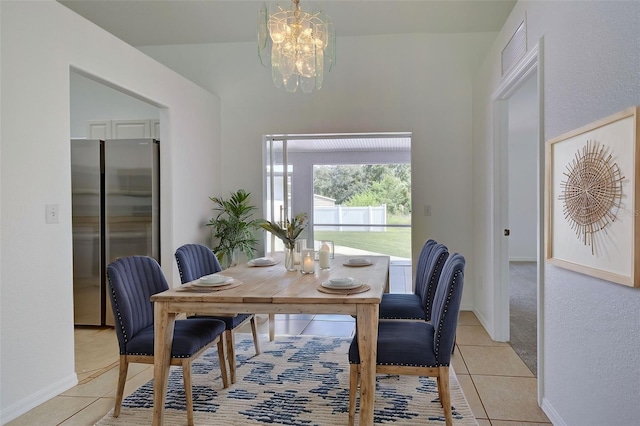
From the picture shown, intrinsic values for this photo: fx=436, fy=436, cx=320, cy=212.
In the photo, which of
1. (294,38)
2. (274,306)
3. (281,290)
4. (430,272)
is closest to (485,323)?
(430,272)

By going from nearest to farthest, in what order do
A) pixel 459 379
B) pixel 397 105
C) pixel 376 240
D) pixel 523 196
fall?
1. pixel 459 379
2. pixel 397 105
3. pixel 376 240
4. pixel 523 196

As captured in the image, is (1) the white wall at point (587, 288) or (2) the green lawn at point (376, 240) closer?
(1) the white wall at point (587, 288)

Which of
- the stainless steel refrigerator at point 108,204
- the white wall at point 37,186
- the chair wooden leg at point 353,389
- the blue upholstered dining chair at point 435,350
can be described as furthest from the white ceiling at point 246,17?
the chair wooden leg at point 353,389

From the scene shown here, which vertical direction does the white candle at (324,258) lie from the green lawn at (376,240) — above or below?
above

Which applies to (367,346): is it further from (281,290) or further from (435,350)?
(281,290)

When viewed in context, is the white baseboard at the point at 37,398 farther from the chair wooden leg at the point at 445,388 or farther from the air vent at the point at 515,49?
the air vent at the point at 515,49

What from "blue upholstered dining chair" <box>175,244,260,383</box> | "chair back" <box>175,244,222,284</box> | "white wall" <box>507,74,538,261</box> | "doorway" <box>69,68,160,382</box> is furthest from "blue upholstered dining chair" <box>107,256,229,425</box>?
"white wall" <box>507,74,538,261</box>

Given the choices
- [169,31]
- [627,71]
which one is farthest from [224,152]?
[627,71]

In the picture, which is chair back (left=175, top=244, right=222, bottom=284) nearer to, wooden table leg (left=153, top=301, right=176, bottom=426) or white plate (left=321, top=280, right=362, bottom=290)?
wooden table leg (left=153, top=301, right=176, bottom=426)

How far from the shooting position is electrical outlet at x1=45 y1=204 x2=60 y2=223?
2.73m

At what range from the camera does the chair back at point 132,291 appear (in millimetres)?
2305

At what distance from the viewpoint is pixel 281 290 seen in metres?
2.27

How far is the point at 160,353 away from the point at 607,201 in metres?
2.13

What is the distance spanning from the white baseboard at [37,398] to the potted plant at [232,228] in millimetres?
2105
